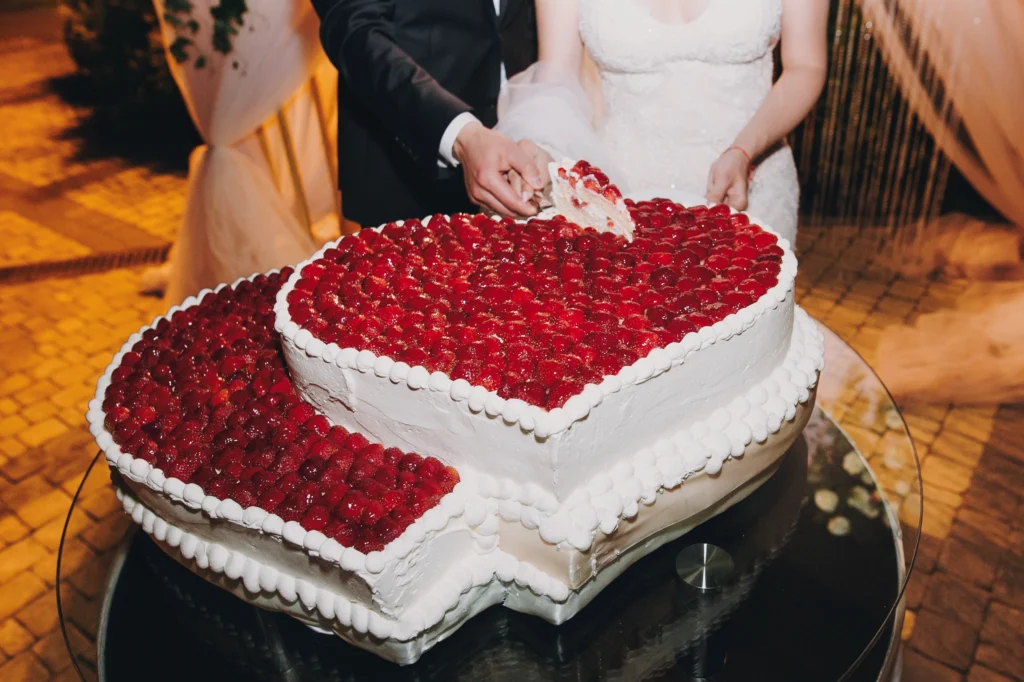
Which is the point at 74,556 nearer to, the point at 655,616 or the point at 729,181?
the point at 655,616

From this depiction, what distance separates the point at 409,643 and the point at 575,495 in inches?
15.2

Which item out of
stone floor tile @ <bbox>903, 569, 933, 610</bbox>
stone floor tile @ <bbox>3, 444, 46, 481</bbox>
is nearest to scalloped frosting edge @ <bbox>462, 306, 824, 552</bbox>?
stone floor tile @ <bbox>903, 569, 933, 610</bbox>

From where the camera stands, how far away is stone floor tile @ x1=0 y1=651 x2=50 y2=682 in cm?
245

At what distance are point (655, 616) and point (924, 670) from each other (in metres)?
1.21

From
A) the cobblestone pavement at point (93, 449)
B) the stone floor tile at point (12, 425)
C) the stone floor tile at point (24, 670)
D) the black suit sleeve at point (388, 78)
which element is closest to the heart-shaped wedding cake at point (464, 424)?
the cobblestone pavement at point (93, 449)

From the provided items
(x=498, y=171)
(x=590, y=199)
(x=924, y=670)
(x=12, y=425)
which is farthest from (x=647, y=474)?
(x=12, y=425)

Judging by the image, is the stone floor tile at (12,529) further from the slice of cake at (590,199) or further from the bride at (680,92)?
the slice of cake at (590,199)

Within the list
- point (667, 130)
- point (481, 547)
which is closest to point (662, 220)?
point (667, 130)

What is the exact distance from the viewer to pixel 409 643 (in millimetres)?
1488

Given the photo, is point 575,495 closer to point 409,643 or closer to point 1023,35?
point 409,643

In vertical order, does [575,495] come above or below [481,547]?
above

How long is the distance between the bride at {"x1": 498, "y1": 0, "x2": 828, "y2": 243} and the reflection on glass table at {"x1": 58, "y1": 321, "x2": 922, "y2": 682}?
0.89m

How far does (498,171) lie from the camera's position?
204cm

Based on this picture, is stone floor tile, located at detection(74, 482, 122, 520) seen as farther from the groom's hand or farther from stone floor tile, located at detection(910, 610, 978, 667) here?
stone floor tile, located at detection(910, 610, 978, 667)
